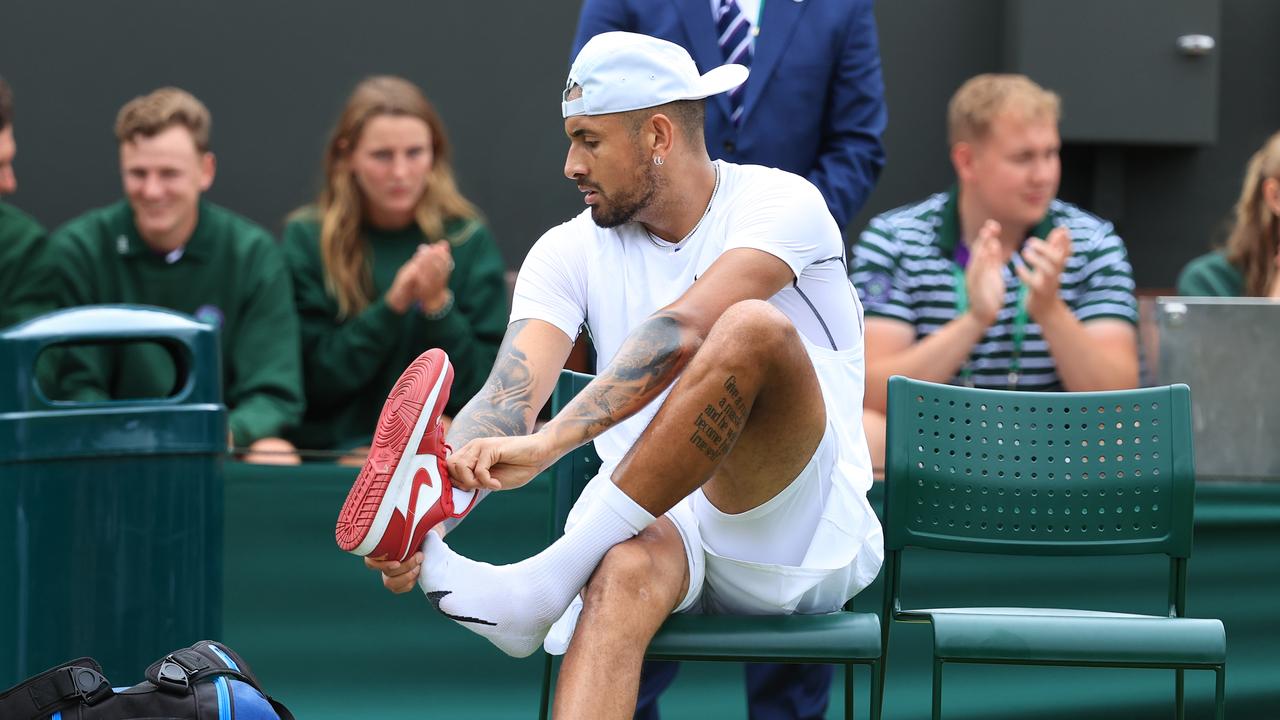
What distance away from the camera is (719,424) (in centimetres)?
258

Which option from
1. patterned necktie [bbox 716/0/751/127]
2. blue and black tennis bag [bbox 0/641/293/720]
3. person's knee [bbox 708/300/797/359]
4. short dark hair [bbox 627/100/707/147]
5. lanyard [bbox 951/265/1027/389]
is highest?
patterned necktie [bbox 716/0/751/127]

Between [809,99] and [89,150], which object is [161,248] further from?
[809,99]

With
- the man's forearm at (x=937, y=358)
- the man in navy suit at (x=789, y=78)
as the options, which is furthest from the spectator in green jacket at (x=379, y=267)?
the man's forearm at (x=937, y=358)

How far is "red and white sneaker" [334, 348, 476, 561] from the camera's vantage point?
2471mm

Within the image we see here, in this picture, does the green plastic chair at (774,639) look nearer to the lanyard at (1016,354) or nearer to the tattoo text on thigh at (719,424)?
the tattoo text on thigh at (719,424)

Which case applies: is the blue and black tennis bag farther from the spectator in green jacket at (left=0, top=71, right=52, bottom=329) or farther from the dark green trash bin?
the spectator in green jacket at (left=0, top=71, right=52, bottom=329)

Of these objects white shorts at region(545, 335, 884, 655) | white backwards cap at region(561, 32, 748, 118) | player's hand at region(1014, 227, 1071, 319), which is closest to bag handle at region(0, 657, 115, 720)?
white shorts at region(545, 335, 884, 655)

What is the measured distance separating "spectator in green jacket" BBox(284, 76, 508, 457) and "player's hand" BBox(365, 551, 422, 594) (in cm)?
167

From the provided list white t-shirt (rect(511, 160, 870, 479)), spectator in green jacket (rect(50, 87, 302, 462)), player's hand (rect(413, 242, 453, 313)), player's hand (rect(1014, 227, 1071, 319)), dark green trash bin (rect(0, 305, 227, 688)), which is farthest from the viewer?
spectator in green jacket (rect(50, 87, 302, 462))

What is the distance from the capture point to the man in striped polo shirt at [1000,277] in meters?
4.00

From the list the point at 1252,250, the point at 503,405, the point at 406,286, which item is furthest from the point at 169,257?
the point at 1252,250

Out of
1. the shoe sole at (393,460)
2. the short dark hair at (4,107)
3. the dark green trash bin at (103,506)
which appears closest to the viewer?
the shoe sole at (393,460)

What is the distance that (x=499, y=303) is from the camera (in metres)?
4.43

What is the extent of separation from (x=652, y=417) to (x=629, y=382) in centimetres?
10
